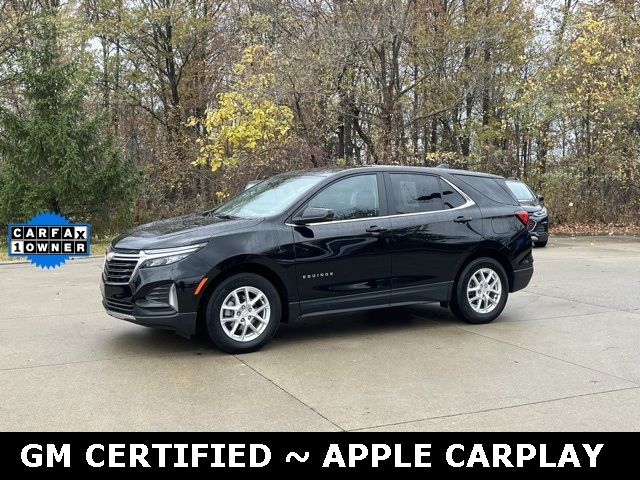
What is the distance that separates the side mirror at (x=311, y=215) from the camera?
7082 millimetres

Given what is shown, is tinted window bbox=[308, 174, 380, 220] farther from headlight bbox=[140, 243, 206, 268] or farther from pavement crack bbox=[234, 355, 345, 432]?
pavement crack bbox=[234, 355, 345, 432]

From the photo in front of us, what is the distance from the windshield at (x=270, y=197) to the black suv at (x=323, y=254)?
0.07ft

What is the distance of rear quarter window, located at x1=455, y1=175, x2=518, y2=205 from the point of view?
850 centimetres

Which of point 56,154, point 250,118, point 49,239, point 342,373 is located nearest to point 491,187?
point 342,373

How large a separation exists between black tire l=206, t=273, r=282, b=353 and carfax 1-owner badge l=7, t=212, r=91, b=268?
28.5ft

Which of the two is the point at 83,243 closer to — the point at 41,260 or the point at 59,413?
the point at 41,260

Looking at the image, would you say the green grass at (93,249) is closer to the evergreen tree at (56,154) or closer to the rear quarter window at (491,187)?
the evergreen tree at (56,154)

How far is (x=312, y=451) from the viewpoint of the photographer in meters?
4.48

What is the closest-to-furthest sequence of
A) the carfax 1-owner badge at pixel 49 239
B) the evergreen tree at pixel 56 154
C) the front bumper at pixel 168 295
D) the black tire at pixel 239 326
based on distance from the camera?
the front bumper at pixel 168 295 → the black tire at pixel 239 326 → the carfax 1-owner badge at pixel 49 239 → the evergreen tree at pixel 56 154

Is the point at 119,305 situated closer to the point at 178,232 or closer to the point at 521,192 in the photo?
the point at 178,232

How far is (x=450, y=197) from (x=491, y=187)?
73 cm

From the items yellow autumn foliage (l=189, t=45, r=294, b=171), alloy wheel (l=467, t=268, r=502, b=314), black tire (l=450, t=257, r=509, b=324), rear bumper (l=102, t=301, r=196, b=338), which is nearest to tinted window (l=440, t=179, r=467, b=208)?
black tire (l=450, t=257, r=509, b=324)

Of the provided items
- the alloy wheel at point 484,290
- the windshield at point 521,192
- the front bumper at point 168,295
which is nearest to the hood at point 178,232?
the front bumper at point 168,295

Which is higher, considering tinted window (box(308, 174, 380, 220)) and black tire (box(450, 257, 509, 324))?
tinted window (box(308, 174, 380, 220))
